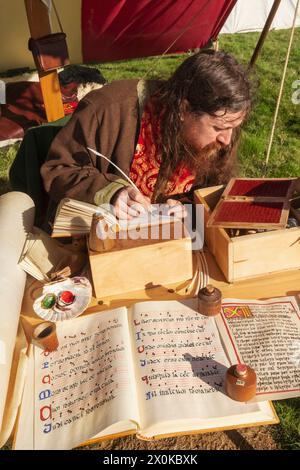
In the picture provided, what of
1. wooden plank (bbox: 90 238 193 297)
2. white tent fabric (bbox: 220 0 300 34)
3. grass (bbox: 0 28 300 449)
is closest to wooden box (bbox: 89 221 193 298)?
wooden plank (bbox: 90 238 193 297)

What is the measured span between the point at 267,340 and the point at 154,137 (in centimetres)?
101

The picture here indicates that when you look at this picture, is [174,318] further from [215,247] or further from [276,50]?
[276,50]

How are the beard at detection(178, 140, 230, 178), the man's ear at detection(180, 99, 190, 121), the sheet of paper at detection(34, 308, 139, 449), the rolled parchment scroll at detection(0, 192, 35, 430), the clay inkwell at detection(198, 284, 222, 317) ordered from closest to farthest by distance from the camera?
the sheet of paper at detection(34, 308, 139, 449) → the rolled parchment scroll at detection(0, 192, 35, 430) → the clay inkwell at detection(198, 284, 222, 317) → the man's ear at detection(180, 99, 190, 121) → the beard at detection(178, 140, 230, 178)

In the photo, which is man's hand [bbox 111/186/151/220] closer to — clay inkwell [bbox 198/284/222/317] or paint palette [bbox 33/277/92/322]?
paint palette [bbox 33/277/92/322]

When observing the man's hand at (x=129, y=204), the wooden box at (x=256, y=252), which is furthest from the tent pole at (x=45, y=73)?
the wooden box at (x=256, y=252)

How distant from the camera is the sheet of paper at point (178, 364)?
108 centimetres

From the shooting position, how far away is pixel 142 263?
1406 millimetres

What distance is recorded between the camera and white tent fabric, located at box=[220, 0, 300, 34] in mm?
7391

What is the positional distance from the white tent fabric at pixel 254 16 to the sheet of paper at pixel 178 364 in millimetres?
7414

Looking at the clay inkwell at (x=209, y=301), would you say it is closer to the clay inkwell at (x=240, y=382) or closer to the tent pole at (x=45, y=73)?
the clay inkwell at (x=240, y=382)

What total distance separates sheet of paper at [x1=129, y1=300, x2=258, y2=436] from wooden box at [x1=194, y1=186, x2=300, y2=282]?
0.20m

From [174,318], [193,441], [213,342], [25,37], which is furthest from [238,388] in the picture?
[25,37]

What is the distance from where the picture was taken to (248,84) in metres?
1.65

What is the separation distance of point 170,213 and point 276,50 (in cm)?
634
